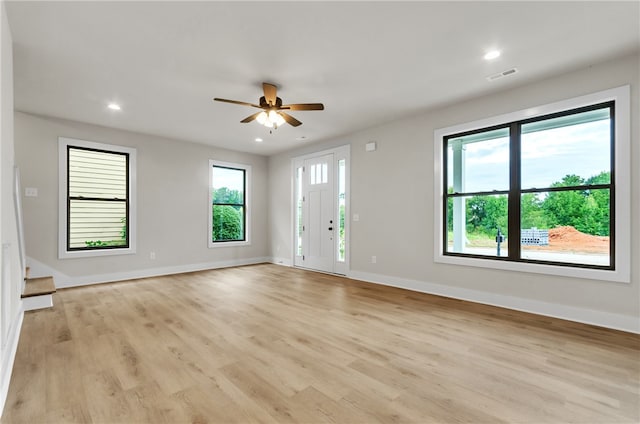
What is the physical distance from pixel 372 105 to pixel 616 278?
336cm

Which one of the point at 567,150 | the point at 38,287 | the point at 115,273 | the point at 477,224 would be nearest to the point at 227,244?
the point at 115,273

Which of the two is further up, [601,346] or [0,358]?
[0,358]

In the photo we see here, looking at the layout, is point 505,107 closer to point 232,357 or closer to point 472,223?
point 472,223

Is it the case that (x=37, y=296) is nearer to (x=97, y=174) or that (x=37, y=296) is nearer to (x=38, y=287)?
(x=38, y=287)

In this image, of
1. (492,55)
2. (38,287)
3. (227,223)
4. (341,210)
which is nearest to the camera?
(492,55)

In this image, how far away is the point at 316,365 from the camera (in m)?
2.29

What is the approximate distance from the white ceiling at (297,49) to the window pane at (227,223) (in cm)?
293

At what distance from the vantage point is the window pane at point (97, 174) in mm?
5051

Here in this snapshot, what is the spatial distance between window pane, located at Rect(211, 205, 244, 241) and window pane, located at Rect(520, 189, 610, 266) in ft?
18.4

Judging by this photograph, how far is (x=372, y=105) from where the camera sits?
14.1 ft

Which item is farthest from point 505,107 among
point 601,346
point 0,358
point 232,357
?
point 0,358

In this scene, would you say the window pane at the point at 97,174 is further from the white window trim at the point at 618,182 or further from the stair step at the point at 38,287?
the white window trim at the point at 618,182

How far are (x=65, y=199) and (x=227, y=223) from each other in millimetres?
2918

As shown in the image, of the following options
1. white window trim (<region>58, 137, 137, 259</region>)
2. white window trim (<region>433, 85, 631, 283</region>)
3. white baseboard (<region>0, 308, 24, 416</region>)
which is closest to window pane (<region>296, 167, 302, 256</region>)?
white window trim (<region>58, 137, 137, 259</region>)
